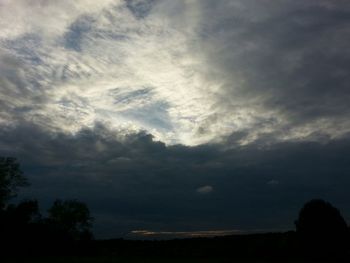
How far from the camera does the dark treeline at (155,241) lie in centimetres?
5631

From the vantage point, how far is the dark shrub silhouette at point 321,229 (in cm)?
5578

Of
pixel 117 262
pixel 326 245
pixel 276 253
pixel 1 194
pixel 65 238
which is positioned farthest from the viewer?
pixel 65 238

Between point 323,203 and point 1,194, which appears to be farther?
point 1,194

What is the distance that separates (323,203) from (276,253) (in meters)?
20.7

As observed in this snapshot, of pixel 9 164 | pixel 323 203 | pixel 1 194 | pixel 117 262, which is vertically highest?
pixel 9 164

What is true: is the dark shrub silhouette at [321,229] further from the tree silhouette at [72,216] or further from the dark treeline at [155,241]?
the tree silhouette at [72,216]

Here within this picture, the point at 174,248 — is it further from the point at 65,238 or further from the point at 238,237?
the point at 65,238

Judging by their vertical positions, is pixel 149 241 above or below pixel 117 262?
above

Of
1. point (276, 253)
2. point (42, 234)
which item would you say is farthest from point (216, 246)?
point (42, 234)

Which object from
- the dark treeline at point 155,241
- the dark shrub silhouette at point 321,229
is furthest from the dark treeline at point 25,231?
the dark shrub silhouette at point 321,229

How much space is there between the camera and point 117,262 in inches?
2485

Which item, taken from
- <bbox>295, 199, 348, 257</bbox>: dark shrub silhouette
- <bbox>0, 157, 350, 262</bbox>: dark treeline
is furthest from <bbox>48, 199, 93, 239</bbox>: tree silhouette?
<bbox>295, 199, 348, 257</bbox>: dark shrub silhouette

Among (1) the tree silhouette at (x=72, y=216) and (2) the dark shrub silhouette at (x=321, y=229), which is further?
(1) the tree silhouette at (x=72, y=216)

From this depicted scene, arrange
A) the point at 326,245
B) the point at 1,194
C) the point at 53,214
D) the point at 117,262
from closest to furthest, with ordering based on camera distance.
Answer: the point at 326,245, the point at 117,262, the point at 1,194, the point at 53,214
